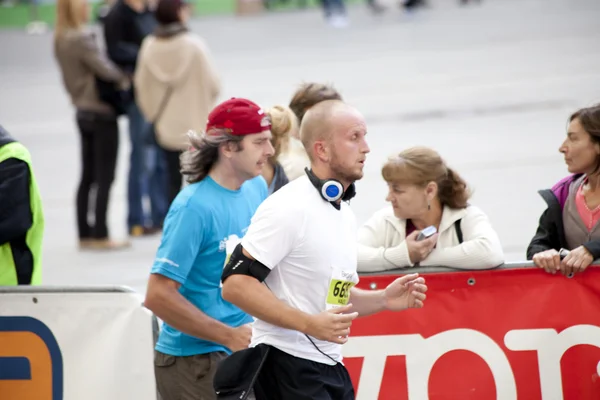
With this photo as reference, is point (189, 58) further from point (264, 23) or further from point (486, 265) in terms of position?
point (264, 23)

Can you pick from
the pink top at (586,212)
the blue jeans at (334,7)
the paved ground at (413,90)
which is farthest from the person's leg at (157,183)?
the blue jeans at (334,7)

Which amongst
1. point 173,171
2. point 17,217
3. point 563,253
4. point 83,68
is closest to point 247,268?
point 563,253

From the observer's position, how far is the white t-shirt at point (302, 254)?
356 cm

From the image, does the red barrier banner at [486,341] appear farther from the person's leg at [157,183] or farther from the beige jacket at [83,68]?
the person's leg at [157,183]

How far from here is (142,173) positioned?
10.2m

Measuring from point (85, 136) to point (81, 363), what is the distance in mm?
5149

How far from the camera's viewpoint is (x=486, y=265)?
15.5 feet

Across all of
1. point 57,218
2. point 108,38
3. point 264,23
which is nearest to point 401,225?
point 108,38

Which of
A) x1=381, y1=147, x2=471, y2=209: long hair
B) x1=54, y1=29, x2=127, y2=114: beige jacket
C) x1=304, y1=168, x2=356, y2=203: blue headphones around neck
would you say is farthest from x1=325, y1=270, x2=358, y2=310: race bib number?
x1=54, y1=29, x2=127, y2=114: beige jacket

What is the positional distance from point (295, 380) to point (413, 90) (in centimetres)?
1413

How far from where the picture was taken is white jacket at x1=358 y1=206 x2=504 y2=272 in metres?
4.69

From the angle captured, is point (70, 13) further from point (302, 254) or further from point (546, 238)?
point (302, 254)

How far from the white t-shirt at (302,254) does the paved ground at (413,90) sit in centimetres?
506

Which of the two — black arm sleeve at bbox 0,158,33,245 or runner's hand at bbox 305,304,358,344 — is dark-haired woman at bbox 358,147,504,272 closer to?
runner's hand at bbox 305,304,358,344
